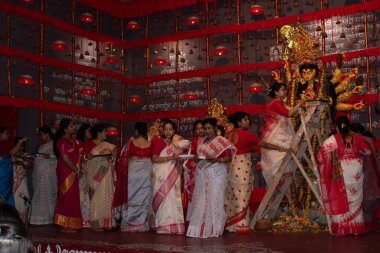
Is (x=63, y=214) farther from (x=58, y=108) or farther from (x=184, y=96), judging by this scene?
(x=184, y=96)

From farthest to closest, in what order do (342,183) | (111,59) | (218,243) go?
(111,59), (342,183), (218,243)

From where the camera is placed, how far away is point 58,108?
11992 millimetres

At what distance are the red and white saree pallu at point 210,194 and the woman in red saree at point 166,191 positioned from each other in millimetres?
429

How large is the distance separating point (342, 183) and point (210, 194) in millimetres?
1396

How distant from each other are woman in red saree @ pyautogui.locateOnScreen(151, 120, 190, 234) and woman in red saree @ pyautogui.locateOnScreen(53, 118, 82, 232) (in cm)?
97

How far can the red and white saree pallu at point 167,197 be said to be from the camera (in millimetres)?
6629

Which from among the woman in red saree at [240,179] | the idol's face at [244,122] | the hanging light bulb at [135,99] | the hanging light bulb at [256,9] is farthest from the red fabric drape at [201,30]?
the woman in red saree at [240,179]

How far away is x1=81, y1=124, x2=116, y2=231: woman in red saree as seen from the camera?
729 cm

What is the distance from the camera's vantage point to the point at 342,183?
6086mm

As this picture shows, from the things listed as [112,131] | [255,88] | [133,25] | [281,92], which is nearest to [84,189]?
[112,131]

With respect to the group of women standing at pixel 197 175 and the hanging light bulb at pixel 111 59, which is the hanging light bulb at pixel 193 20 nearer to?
the hanging light bulb at pixel 111 59

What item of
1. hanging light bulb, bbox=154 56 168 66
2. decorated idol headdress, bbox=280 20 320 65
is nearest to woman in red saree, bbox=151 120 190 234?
decorated idol headdress, bbox=280 20 320 65

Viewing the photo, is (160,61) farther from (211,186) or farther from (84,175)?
(211,186)

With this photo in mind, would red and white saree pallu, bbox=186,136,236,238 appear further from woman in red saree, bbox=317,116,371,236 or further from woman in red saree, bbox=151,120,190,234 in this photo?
woman in red saree, bbox=317,116,371,236
